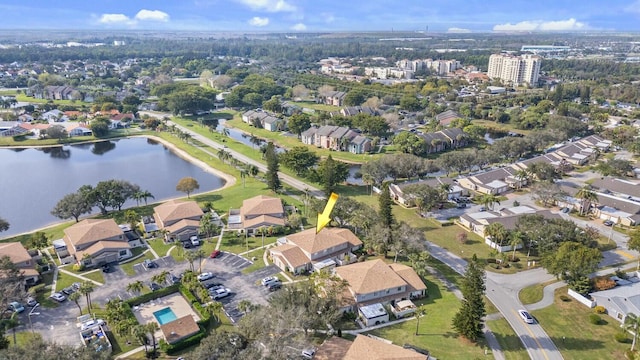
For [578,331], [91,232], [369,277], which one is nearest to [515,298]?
[578,331]

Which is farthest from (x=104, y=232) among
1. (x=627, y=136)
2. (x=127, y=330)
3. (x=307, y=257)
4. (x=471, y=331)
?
(x=627, y=136)

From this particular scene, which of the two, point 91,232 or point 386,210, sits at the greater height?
point 386,210

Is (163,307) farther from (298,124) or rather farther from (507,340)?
(298,124)

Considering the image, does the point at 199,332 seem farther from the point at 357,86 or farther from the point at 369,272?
the point at 357,86

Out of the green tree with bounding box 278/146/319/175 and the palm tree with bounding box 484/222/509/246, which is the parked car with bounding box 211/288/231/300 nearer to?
the palm tree with bounding box 484/222/509/246

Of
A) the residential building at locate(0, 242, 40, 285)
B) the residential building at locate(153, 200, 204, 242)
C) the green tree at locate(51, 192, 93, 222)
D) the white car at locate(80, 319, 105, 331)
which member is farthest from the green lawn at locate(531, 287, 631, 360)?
the green tree at locate(51, 192, 93, 222)

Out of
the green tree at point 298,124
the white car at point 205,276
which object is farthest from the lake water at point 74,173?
the white car at point 205,276

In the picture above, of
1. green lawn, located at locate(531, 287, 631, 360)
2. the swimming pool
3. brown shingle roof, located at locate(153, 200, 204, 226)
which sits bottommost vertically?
green lawn, located at locate(531, 287, 631, 360)
